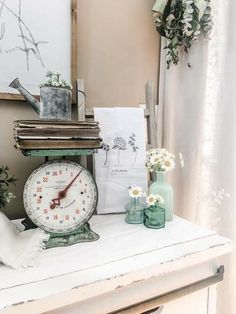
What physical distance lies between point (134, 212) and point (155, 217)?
0.25 feet

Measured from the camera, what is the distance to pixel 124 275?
1.99 feet

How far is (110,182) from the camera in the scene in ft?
3.29

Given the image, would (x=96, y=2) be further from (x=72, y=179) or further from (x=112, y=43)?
(x=72, y=179)

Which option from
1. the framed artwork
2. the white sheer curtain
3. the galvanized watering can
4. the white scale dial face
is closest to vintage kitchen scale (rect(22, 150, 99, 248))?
the white scale dial face

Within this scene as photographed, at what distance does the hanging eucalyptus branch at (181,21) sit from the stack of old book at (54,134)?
1.94 ft

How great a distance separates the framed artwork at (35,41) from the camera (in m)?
0.91

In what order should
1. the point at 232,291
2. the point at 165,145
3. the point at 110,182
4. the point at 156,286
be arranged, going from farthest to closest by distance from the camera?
1. the point at 165,145
2. the point at 232,291
3. the point at 110,182
4. the point at 156,286

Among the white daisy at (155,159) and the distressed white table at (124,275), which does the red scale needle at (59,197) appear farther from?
the white daisy at (155,159)

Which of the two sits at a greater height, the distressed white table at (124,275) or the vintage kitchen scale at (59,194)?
the vintage kitchen scale at (59,194)

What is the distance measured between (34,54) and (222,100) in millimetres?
719

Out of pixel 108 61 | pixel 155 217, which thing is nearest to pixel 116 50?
pixel 108 61

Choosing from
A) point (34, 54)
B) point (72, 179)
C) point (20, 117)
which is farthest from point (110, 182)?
point (34, 54)

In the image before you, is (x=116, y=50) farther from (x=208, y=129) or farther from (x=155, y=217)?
(x=155, y=217)

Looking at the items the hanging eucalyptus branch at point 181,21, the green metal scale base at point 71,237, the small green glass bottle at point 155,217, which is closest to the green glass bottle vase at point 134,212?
the small green glass bottle at point 155,217
